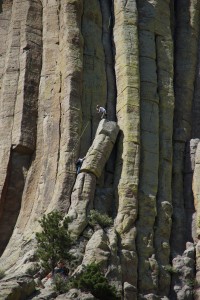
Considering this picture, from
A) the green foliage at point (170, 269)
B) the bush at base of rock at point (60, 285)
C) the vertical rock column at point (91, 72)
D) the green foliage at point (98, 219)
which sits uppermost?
the vertical rock column at point (91, 72)

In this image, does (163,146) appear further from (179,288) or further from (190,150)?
(179,288)

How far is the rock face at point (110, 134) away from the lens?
42.3 meters

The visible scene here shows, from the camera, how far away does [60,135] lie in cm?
4481

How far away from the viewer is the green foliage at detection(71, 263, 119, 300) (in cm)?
3822

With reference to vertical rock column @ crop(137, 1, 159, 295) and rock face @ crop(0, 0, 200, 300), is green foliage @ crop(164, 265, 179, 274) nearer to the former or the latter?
rock face @ crop(0, 0, 200, 300)

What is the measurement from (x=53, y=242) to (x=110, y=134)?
6.57 metres

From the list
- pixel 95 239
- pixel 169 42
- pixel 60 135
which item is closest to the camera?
pixel 95 239

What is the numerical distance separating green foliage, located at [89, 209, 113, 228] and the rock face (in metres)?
0.28

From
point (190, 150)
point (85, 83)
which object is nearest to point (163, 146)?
point (190, 150)

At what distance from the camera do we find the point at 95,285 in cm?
3816

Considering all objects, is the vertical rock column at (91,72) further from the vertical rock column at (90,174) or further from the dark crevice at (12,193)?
the dark crevice at (12,193)

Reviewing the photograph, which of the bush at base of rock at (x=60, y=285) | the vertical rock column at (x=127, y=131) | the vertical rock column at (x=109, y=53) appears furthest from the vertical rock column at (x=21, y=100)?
the bush at base of rock at (x=60, y=285)

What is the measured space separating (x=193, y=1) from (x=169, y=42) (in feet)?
11.6

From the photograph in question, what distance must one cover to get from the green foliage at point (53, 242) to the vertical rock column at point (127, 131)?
2816mm
